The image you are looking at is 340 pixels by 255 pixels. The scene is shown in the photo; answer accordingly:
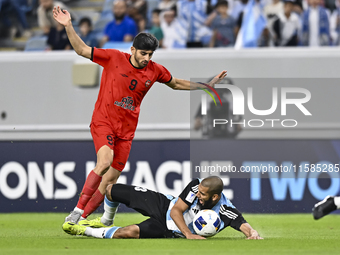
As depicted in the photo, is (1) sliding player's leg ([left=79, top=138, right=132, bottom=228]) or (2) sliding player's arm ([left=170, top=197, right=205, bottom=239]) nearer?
(2) sliding player's arm ([left=170, top=197, right=205, bottom=239])

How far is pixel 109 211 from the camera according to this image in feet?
25.4

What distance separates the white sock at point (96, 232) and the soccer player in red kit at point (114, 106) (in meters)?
0.21

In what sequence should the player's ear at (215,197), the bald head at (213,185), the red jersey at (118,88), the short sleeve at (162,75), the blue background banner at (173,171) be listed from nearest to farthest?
the bald head at (213,185)
the player's ear at (215,197)
the red jersey at (118,88)
the short sleeve at (162,75)
the blue background banner at (173,171)

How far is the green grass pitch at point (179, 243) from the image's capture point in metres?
6.06

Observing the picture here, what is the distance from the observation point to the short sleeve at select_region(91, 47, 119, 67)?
7.57m

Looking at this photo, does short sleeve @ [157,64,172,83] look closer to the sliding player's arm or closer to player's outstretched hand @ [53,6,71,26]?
player's outstretched hand @ [53,6,71,26]

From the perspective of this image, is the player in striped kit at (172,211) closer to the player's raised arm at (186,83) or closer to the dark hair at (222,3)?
the player's raised arm at (186,83)

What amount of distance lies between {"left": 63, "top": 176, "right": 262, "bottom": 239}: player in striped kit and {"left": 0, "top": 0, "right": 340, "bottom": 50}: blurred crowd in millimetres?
5339

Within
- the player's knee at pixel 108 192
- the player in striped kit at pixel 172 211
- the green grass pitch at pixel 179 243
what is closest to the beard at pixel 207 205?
the player in striped kit at pixel 172 211

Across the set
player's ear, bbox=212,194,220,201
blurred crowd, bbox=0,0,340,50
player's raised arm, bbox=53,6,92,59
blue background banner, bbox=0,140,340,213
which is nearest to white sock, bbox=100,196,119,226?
player's ear, bbox=212,194,220,201

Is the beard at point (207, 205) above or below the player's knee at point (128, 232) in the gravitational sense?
above

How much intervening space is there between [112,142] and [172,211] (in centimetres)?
123

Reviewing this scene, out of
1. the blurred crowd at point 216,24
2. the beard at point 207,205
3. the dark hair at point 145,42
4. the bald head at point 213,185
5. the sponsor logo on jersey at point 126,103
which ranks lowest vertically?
the beard at point 207,205

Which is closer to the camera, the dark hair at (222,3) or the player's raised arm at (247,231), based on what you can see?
the player's raised arm at (247,231)
